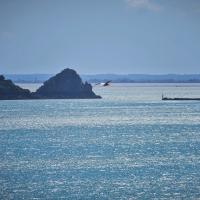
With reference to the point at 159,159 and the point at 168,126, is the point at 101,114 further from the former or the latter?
the point at 159,159

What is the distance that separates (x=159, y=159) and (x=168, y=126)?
53.7m

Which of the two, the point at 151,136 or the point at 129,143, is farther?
the point at 151,136

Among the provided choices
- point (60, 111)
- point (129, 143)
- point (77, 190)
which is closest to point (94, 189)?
point (77, 190)

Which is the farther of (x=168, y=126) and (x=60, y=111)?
(x=60, y=111)

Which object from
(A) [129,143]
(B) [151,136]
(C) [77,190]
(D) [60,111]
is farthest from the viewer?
(D) [60,111]

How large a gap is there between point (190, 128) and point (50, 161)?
2039 inches

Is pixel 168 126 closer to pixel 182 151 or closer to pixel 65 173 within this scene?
pixel 182 151

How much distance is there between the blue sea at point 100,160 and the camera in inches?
2352

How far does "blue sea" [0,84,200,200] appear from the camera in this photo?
2352 inches

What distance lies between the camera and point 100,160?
79.4 m

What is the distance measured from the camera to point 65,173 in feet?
227

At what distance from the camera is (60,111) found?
186750mm

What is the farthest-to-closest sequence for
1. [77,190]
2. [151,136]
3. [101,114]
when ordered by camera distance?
[101,114], [151,136], [77,190]

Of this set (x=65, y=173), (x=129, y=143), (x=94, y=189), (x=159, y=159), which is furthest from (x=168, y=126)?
(x=94, y=189)
